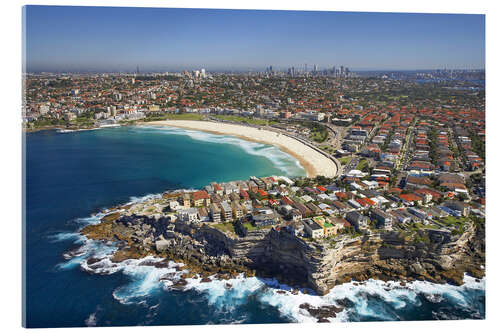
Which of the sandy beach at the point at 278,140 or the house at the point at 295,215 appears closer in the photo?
the house at the point at 295,215

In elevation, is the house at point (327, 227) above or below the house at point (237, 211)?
below

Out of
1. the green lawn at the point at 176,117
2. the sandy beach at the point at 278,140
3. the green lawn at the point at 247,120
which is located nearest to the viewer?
the sandy beach at the point at 278,140

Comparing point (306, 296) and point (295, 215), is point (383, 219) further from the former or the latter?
point (306, 296)

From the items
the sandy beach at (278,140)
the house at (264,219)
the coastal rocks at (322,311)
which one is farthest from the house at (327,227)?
the sandy beach at (278,140)

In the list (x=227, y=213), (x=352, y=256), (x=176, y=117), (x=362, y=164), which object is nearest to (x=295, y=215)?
(x=352, y=256)

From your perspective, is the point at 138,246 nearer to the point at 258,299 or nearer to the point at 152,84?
the point at 258,299

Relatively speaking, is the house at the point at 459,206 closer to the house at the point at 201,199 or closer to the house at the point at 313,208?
the house at the point at 313,208

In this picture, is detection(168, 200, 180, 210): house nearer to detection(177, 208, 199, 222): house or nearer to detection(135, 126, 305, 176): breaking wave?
detection(177, 208, 199, 222): house
